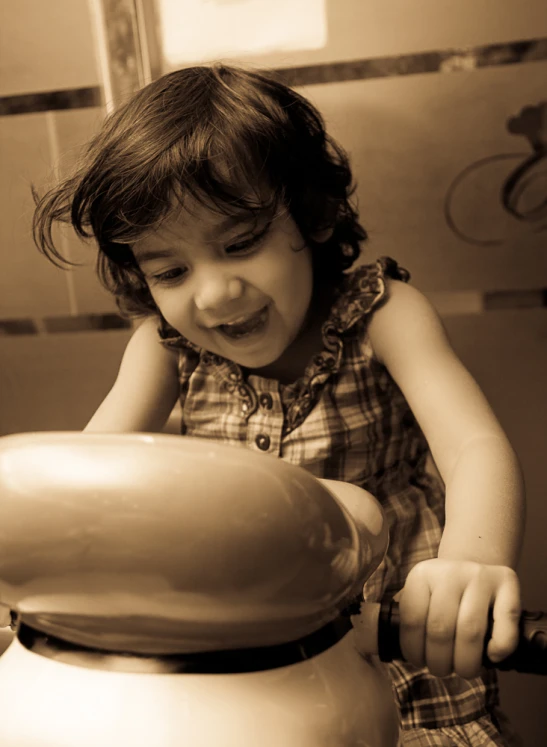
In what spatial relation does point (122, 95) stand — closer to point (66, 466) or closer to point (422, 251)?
point (422, 251)

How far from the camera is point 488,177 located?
75 cm

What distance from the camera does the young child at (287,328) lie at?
574 mm

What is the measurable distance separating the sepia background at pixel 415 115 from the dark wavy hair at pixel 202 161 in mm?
98

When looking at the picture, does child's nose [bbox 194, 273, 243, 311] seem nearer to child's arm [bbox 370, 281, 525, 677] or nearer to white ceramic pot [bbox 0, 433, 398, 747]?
child's arm [bbox 370, 281, 525, 677]

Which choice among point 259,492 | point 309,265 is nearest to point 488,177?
point 309,265

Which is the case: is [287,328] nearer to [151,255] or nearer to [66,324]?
[151,255]

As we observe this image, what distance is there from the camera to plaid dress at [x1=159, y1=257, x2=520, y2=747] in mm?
699

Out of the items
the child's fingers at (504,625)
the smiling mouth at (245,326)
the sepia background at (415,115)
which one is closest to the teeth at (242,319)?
the smiling mouth at (245,326)

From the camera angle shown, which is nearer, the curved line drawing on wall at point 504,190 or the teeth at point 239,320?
the teeth at point 239,320

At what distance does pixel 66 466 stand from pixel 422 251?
57 cm

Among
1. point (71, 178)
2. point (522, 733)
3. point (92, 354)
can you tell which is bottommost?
point (522, 733)

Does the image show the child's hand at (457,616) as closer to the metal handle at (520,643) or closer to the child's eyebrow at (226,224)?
the metal handle at (520,643)

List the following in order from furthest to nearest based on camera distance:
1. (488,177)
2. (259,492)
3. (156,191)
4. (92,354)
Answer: (92,354)
(488,177)
(156,191)
(259,492)

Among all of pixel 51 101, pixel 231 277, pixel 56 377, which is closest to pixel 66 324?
pixel 56 377
